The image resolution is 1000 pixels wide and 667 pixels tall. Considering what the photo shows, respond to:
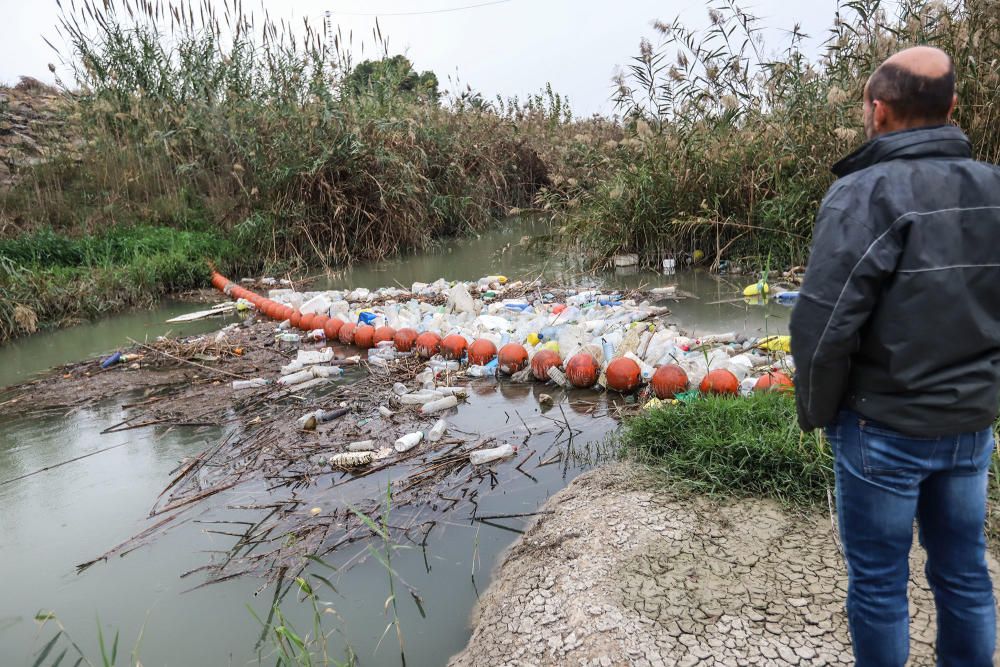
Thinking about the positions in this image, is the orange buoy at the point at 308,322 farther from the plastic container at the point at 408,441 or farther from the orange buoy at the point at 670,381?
the orange buoy at the point at 670,381

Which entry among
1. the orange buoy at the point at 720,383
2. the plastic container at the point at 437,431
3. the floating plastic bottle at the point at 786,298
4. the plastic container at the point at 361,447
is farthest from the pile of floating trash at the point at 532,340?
the floating plastic bottle at the point at 786,298

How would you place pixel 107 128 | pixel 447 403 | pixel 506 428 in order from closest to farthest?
1. pixel 506 428
2. pixel 447 403
3. pixel 107 128

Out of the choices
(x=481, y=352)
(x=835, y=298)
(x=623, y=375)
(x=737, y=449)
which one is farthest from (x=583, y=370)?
(x=835, y=298)

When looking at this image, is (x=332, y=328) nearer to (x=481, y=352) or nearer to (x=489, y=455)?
(x=481, y=352)

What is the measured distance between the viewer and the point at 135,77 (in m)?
11.0

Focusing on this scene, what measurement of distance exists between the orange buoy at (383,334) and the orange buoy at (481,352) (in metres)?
1.04

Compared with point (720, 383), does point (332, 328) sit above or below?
Answer: above

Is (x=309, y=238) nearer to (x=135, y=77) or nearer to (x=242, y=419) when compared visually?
(x=135, y=77)

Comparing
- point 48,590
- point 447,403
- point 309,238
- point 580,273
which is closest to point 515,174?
point 309,238

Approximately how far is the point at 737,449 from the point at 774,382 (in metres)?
0.87

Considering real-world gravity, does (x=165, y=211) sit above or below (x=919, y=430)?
above

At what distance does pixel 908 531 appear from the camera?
1541mm

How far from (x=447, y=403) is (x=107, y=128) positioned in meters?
9.87

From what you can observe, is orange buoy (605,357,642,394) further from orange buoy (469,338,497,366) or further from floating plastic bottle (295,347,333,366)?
floating plastic bottle (295,347,333,366)
